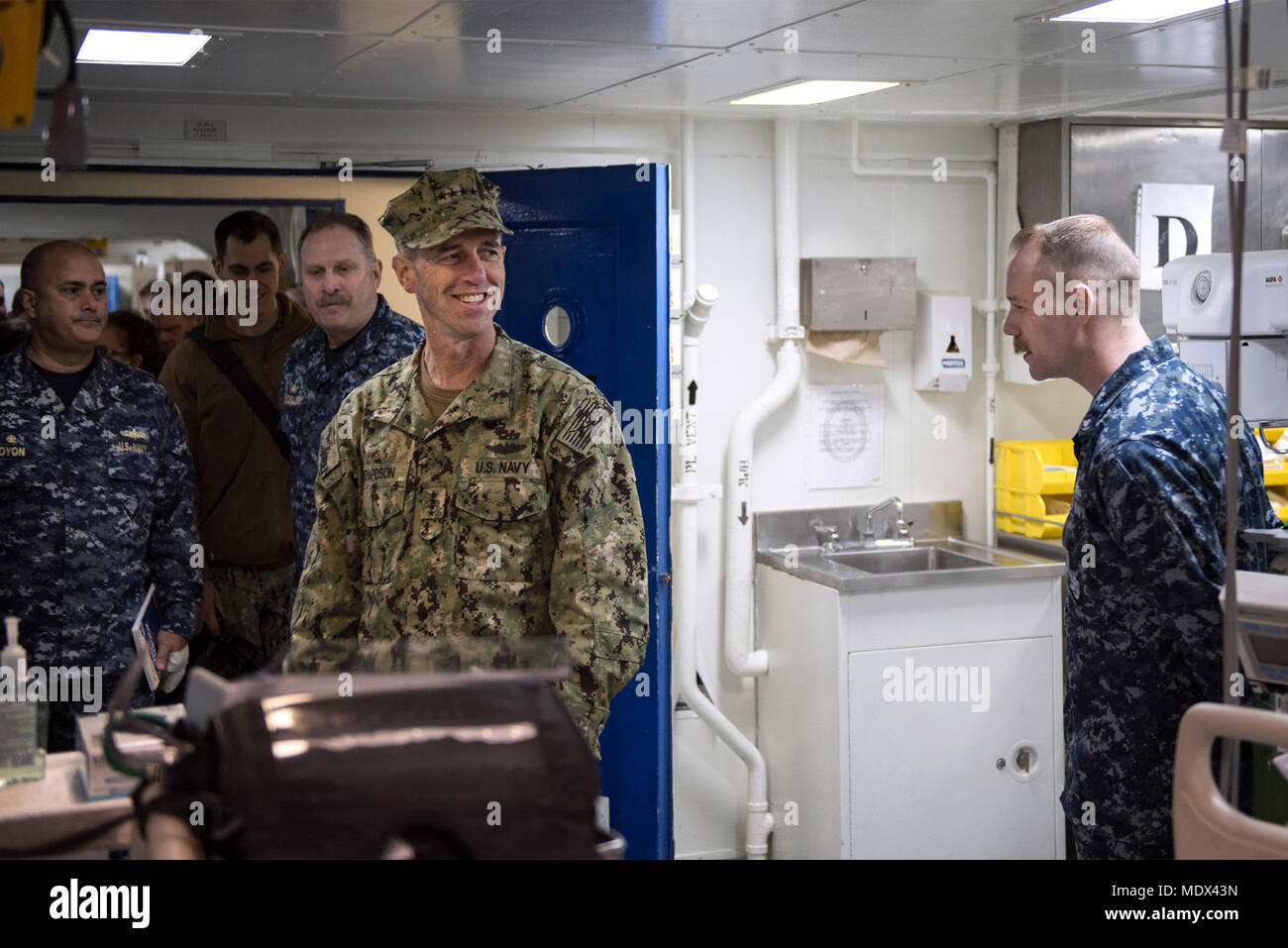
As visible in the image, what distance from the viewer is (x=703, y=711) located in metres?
4.10

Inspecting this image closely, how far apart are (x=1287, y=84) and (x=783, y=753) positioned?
8.65 feet

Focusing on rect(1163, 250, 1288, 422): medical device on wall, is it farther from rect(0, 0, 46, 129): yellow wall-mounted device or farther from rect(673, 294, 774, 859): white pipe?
rect(0, 0, 46, 129): yellow wall-mounted device

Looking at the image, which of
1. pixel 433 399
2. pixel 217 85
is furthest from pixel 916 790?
pixel 217 85

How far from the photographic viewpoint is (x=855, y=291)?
165 inches

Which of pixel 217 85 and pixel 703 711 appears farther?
pixel 703 711

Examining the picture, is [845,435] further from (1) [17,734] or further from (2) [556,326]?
(1) [17,734]

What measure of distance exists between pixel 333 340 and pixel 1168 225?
2.90 m

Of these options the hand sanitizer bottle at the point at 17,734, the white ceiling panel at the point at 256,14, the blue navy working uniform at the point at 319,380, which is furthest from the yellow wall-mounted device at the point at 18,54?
the blue navy working uniform at the point at 319,380

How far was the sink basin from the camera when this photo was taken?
4311mm
